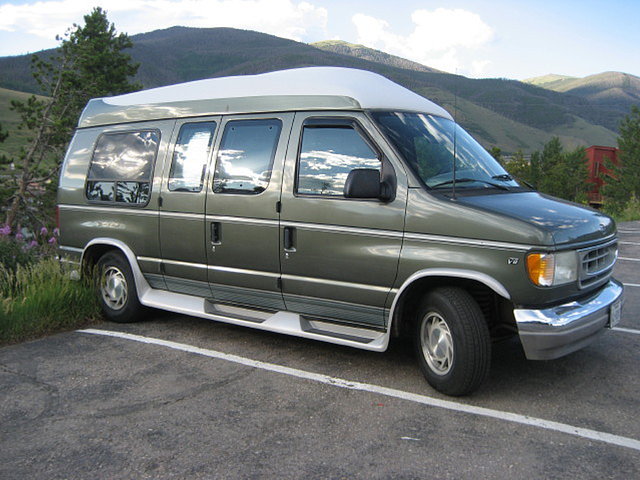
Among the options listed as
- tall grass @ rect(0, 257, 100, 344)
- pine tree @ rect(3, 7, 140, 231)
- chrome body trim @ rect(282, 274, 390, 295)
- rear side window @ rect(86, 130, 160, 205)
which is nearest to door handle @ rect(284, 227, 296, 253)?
chrome body trim @ rect(282, 274, 390, 295)

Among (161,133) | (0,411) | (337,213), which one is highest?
(161,133)

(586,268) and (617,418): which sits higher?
(586,268)

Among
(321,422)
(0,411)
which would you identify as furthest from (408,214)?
(0,411)

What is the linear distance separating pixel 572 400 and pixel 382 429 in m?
1.51

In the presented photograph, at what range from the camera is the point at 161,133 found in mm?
6293

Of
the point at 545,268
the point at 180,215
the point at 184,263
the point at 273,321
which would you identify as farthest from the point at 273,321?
the point at 545,268

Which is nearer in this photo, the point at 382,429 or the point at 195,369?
the point at 382,429

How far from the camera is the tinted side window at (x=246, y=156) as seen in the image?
17.7 ft

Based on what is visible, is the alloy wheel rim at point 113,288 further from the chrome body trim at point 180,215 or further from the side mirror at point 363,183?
the side mirror at point 363,183

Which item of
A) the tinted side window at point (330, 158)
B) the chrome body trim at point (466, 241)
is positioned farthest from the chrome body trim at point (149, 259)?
the chrome body trim at point (466, 241)

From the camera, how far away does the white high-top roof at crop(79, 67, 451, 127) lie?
201 inches

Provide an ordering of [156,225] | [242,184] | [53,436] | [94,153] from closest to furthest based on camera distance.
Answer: [53,436] < [242,184] < [156,225] < [94,153]

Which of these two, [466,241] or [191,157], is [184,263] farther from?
[466,241]

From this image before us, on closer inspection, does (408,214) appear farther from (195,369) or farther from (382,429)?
(195,369)
